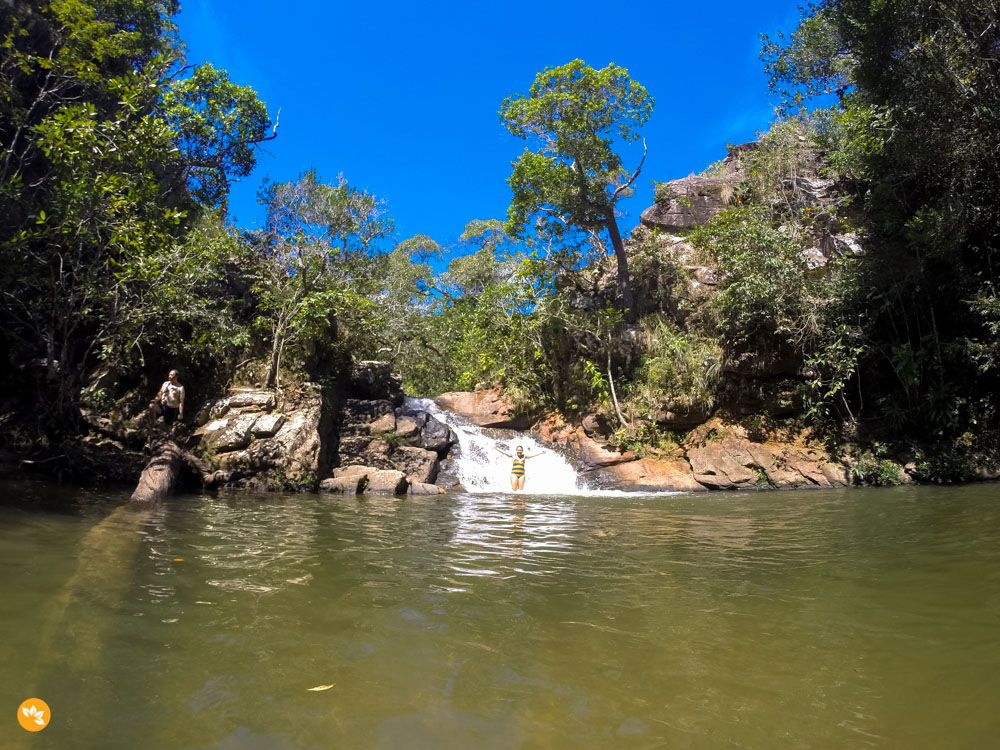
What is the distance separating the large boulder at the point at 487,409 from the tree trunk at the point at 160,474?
448 inches

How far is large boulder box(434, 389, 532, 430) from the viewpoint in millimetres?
21250

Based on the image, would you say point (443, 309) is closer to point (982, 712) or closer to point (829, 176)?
point (829, 176)

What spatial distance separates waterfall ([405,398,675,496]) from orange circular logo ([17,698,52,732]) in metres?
12.2

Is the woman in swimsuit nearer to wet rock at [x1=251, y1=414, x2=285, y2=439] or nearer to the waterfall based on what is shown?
the waterfall

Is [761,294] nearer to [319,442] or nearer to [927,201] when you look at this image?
[927,201]

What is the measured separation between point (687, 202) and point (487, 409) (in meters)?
12.2

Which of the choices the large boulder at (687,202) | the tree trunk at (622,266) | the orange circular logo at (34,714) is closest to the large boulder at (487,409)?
the tree trunk at (622,266)

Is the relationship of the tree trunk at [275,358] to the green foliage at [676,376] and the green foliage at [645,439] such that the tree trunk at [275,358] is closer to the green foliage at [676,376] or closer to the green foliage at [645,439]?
the green foliage at [645,439]

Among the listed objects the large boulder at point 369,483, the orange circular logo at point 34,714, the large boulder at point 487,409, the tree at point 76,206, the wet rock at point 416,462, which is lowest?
the orange circular logo at point 34,714

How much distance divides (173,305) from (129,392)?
9.59 ft

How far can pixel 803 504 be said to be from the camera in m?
10.8

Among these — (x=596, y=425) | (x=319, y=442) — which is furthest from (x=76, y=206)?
(x=596, y=425)

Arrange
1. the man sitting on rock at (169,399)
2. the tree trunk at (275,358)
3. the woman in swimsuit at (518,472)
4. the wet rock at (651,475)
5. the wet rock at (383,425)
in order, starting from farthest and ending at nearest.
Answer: the wet rock at (383,425), the tree trunk at (275,358), the wet rock at (651,475), the woman in swimsuit at (518,472), the man sitting on rock at (169,399)

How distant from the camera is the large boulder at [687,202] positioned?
918 inches
